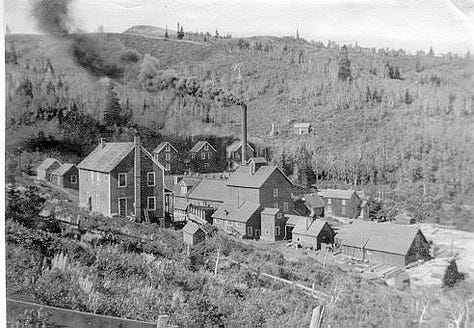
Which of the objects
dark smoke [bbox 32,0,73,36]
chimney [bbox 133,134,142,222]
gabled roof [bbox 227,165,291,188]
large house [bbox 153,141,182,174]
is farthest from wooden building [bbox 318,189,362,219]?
dark smoke [bbox 32,0,73,36]

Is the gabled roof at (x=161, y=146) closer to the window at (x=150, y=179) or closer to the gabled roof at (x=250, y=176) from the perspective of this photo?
the window at (x=150, y=179)

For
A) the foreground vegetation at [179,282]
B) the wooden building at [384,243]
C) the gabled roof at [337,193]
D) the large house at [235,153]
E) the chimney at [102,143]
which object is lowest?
the foreground vegetation at [179,282]

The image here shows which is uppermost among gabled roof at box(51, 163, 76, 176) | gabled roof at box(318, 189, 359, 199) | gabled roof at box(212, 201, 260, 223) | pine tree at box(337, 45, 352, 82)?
pine tree at box(337, 45, 352, 82)

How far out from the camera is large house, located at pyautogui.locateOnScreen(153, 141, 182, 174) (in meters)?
4.23

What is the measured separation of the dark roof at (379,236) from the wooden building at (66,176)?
1.77 metres

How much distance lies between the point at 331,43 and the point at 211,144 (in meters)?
1.00

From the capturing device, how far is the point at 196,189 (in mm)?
4281

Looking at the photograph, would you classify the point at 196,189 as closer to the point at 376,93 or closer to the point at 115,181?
the point at 115,181

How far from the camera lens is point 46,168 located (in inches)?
170

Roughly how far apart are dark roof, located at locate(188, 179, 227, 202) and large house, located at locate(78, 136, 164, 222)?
23 cm

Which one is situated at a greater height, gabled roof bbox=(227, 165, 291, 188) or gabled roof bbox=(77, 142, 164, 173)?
gabled roof bbox=(77, 142, 164, 173)

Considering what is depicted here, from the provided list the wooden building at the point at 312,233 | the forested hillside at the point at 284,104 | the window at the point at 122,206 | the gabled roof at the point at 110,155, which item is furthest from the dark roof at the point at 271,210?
the window at the point at 122,206

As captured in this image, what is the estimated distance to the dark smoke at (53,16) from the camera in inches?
165

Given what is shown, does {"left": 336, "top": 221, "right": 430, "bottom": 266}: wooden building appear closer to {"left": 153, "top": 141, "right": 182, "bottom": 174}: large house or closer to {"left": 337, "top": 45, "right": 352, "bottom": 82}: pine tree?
{"left": 337, "top": 45, "right": 352, "bottom": 82}: pine tree
